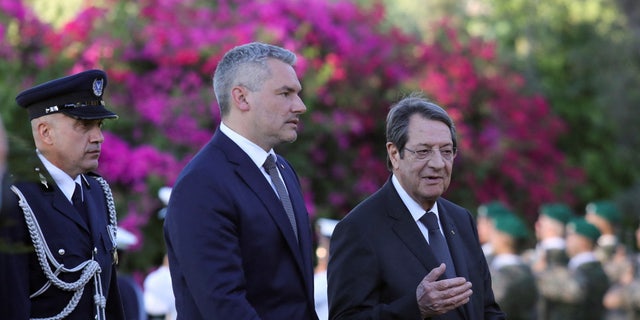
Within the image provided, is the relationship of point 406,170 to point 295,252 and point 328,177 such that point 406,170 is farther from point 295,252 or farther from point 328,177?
point 328,177

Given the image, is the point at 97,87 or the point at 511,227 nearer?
the point at 97,87

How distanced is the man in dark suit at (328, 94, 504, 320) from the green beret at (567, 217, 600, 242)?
20.7ft

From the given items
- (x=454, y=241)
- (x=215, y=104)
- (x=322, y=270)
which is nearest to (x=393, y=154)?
(x=454, y=241)

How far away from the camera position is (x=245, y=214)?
450 cm

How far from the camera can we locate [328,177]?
12.9 meters

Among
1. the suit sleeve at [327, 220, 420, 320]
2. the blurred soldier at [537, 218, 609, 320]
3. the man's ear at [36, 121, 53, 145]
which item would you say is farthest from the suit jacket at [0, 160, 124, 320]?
the blurred soldier at [537, 218, 609, 320]

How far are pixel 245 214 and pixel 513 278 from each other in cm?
603

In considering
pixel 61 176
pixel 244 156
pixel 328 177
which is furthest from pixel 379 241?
pixel 328 177

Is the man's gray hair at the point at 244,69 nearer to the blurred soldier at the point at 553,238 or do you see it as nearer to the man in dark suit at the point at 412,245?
the man in dark suit at the point at 412,245

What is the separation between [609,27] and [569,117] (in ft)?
7.05

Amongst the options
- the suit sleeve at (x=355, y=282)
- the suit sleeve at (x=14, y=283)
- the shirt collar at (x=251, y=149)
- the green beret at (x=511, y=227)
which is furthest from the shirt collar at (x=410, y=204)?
the green beret at (x=511, y=227)

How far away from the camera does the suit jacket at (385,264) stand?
500 centimetres

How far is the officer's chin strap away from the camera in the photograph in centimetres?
446

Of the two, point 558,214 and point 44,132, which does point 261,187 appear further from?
point 558,214
